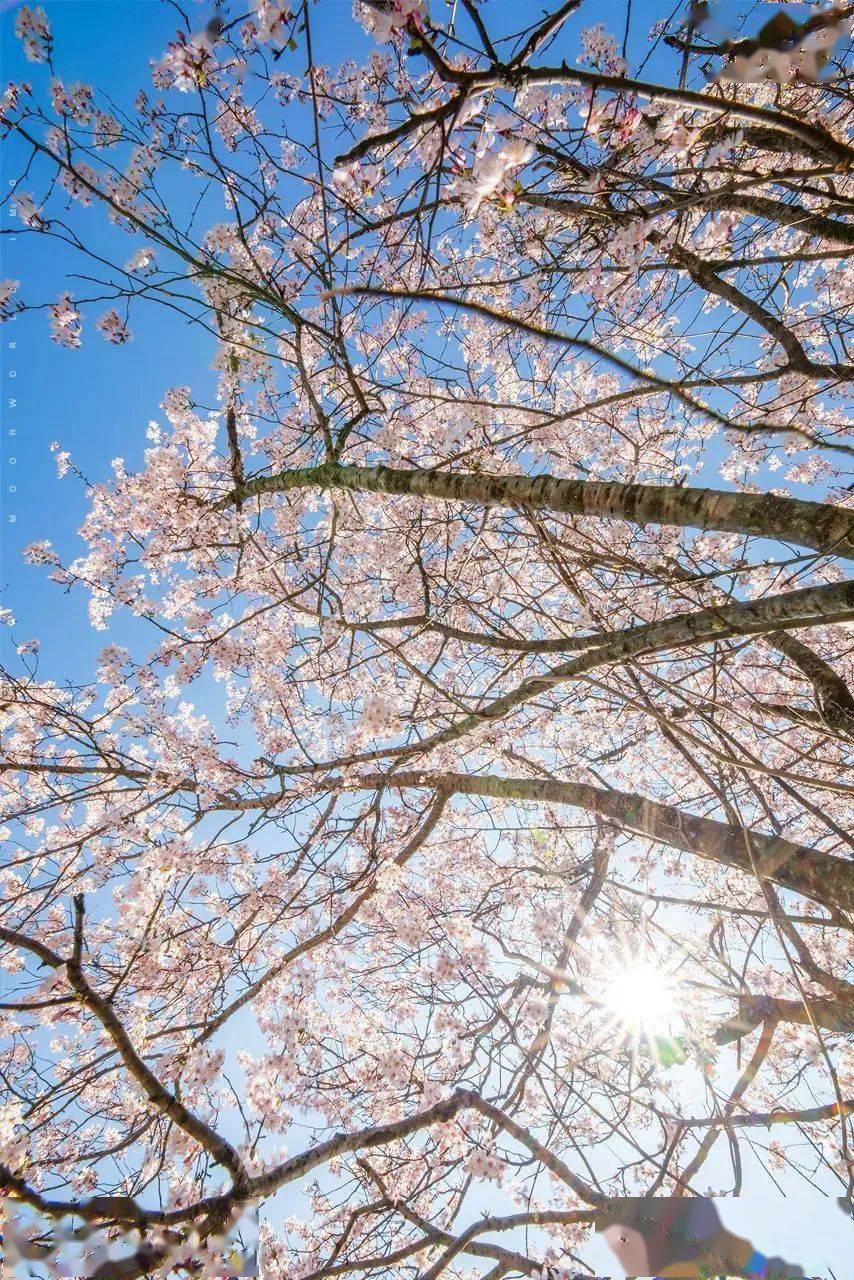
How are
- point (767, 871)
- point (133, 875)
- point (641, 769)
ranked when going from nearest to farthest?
point (767, 871) → point (133, 875) → point (641, 769)

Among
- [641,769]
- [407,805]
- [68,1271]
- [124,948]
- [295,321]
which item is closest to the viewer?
[68,1271]

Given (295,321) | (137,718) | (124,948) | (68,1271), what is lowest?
(68,1271)

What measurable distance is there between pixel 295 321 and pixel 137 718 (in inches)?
116

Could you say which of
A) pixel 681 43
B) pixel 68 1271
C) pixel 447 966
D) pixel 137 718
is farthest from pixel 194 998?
pixel 681 43

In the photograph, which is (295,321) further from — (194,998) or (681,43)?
(194,998)

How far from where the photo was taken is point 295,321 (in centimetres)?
224

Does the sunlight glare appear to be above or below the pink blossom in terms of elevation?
below

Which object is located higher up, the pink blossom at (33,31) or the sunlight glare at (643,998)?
the pink blossom at (33,31)

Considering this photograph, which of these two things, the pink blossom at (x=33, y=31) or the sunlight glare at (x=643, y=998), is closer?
the pink blossom at (x=33, y=31)

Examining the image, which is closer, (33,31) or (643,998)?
(33,31)

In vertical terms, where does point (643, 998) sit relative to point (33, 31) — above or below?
below

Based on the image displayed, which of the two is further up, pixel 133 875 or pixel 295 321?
pixel 295 321

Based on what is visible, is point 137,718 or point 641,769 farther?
point 641,769

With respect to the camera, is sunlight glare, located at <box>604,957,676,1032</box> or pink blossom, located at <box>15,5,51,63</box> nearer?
pink blossom, located at <box>15,5,51,63</box>
